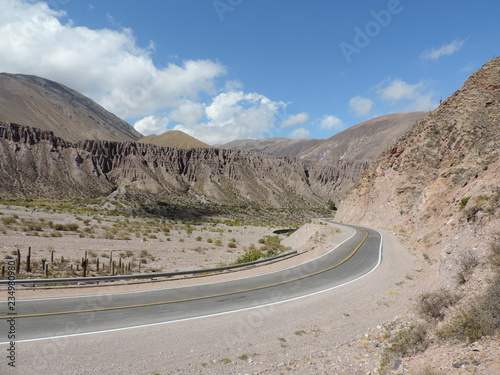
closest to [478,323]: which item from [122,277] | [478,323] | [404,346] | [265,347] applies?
[478,323]

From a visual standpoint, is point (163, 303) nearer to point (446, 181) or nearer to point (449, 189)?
point (449, 189)

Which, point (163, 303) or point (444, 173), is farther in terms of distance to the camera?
point (444, 173)

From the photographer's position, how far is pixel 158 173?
379ft

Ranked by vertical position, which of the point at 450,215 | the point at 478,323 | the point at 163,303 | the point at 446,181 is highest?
the point at 446,181

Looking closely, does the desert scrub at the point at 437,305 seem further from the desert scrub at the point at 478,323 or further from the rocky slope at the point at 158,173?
the rocky slope at the point at 158,173

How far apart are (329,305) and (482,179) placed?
673 inches

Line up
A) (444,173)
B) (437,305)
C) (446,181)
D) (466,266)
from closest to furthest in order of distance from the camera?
(437,305), (466,266), (446,181), (444,173)

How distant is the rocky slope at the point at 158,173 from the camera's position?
289ft

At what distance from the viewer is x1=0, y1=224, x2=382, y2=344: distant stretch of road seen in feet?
28.9

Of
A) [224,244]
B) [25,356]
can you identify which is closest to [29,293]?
[25,356]

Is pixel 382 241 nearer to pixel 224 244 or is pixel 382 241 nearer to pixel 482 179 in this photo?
pixel 482 179

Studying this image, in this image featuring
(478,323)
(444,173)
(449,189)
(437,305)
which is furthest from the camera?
(444,173)

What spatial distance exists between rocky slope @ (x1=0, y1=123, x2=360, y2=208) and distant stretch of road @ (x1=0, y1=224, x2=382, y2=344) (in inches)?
3247

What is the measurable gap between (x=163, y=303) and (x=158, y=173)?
Answer: 109930mm
